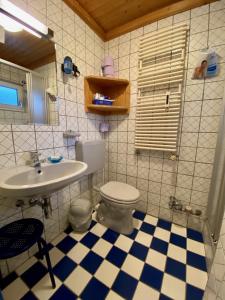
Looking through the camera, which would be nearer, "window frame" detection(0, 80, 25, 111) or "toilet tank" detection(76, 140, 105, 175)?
"window frame" detection(0, 80, 25, 111)

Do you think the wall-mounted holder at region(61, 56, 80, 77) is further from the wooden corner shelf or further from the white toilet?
the white toilet

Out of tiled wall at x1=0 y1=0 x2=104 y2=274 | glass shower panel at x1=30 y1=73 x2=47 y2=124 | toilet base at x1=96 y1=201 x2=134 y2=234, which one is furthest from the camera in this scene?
toilet base at x1=96 y1=201 x2=134 y2=234

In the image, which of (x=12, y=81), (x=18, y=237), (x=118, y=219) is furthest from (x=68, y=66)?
(x=118, y=219)

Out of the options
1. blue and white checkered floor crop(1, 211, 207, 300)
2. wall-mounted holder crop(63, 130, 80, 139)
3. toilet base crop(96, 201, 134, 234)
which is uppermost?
wall-mounted holder crop(63, 130, 80, 139)

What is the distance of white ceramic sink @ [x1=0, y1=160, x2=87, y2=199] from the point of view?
0.66 metres

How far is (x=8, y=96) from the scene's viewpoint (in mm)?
953

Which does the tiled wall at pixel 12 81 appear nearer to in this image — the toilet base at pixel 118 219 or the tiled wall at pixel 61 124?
the tiled wall at pixel 61 124

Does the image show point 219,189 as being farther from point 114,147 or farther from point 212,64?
point 114,147

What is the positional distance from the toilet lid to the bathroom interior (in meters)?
0.01

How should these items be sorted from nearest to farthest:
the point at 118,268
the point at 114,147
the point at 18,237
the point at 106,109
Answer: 1. the point at 18,237
2. the point at 118,268
3. the point at 106,109
4. the point at 114,147

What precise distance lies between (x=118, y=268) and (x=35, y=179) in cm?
95

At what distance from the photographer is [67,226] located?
1.48m

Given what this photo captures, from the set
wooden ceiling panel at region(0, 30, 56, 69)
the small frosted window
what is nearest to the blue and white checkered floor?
the small frosted window

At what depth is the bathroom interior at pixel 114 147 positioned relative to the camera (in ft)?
3.04
